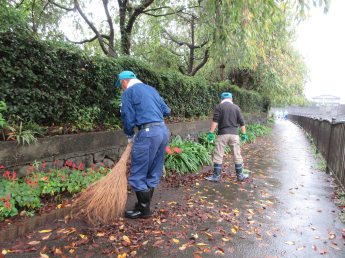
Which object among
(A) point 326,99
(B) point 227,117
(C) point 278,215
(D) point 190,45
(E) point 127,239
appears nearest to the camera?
(E) point 127,239

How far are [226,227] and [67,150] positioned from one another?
8.82 feet

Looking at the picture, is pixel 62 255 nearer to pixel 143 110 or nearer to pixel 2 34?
pixel 143 110

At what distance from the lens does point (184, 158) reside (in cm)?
668

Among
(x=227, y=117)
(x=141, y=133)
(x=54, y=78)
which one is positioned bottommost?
(x=141, y=133)

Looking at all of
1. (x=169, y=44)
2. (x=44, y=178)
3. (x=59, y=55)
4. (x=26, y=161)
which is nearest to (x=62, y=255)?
(x=44, y=178)

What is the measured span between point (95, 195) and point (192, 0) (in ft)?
27.7

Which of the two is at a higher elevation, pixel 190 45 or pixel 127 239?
pixel 190 45

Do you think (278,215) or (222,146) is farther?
(222,146)

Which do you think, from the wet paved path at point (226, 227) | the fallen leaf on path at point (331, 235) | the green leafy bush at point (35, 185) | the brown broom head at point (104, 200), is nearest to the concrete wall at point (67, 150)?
the green leafy bush at point (35, 185)

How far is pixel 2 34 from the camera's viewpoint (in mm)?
3850

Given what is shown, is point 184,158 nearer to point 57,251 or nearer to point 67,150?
point 67,150

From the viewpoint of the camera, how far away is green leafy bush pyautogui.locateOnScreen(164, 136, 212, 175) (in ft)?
21.2

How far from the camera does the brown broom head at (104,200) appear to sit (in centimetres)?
374

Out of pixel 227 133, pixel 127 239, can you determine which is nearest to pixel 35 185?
pixel 127 239
